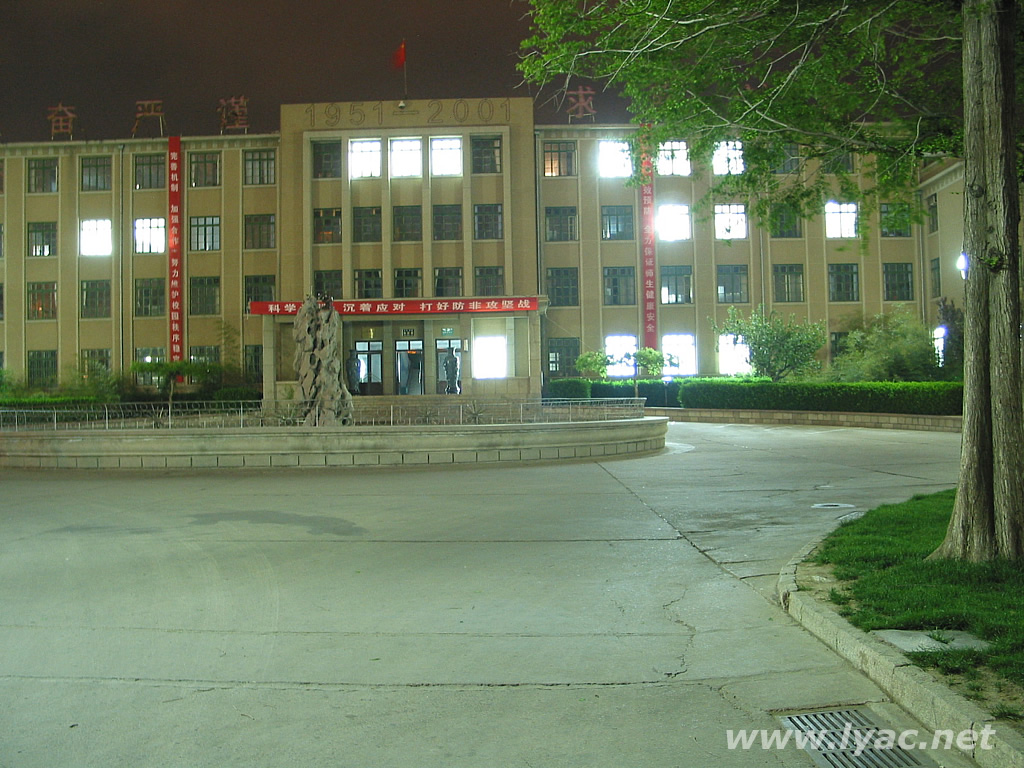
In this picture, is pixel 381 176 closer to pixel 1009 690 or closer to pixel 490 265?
pixel 490 265

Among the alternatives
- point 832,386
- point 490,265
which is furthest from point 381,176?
point 832,386

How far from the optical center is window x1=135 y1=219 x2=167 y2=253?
45219 millimetres

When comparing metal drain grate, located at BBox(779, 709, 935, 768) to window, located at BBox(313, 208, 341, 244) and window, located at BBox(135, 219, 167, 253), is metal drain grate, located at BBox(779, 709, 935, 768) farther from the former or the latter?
window, located at BBox(135, 219, 167, 253)

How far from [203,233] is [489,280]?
16293 millimetres

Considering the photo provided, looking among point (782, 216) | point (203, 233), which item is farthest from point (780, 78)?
point (203, 233)

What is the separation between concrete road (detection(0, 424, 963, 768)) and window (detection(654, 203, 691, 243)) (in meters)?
33.5

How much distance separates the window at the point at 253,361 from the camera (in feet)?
144

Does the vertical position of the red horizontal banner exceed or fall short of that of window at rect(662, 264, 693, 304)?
it falls short

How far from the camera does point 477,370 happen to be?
40125 millimetres

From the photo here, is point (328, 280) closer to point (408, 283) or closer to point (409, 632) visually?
point (408, 283)

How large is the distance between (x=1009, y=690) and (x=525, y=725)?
8.03ft

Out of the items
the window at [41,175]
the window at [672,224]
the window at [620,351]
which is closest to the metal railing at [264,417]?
the window at [620,351]

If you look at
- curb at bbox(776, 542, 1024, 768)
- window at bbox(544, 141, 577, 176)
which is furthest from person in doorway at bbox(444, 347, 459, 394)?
curb at bbox(776, 542, 1024, 768)

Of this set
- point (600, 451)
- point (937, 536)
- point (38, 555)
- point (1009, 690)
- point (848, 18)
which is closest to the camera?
point (1009, 690)
